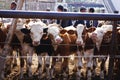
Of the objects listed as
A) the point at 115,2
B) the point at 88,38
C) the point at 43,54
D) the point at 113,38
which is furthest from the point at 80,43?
the point at 115,2

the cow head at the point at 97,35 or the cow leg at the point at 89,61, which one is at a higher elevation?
the cow head at the point at 97,35

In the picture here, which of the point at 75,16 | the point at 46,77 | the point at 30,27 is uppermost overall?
the point at 75,16

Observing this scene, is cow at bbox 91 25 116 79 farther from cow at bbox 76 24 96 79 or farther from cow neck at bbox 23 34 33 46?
cow neck at bbox 23 34 33 46

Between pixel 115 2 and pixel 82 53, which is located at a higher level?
pixel 115 2

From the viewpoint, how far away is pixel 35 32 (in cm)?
648

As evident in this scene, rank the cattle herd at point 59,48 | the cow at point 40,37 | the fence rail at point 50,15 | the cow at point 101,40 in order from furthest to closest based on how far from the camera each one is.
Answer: the cow at point 101,40 < the cattle herd at point 59,48 < the cow at point 40,37 < the fence rail at point 50,15

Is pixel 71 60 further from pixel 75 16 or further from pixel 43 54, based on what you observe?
pixel 75 16

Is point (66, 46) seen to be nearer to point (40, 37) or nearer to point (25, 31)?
point (40, 37)

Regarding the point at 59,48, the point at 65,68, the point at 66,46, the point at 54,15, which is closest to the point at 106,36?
the point at 66,46

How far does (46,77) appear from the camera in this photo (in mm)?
6559

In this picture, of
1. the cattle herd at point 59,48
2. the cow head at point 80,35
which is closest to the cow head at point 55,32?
the cattle herd at point 59,48

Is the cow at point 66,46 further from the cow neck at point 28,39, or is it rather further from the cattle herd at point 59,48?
the cow neck at point 28,39

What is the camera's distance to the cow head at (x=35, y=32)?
20.6ft

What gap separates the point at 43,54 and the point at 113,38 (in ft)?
13.9
